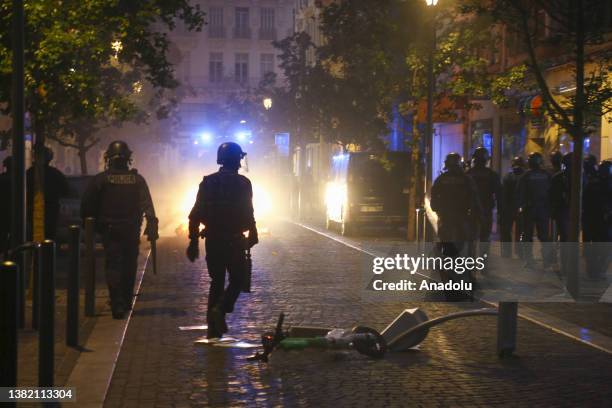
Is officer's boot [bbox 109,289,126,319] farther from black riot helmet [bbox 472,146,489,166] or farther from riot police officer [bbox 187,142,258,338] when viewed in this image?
black riot helmet [bbox 472,146,489,166]

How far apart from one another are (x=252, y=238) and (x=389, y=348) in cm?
166

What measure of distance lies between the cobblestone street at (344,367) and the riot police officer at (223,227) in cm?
52

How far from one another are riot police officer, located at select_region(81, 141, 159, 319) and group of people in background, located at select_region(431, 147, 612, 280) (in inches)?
159

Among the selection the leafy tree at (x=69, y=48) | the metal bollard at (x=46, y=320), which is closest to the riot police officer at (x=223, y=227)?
the metal bollard at (x=46, y=320)

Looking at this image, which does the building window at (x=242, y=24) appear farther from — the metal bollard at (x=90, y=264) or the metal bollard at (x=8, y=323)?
the metal bollard at (x=8, y=323)

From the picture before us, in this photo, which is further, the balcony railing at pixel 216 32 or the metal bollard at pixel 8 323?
the balcony railing at pixel 216 32

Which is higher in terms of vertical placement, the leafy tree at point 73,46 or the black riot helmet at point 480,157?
the leafy tree at point 73,46

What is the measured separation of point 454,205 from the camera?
14.8m

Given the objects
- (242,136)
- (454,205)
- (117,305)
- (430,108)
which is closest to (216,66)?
(242,136)

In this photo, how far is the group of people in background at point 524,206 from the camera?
48.6ft

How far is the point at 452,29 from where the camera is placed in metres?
28.3

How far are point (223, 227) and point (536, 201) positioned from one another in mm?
9052

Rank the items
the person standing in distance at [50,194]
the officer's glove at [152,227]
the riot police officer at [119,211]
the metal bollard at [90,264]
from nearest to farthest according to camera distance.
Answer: the metal bollard at [90,264] → the riot police officer at [119,211] → the officer's glove at [152,227] → the person standing in distance at [50,194]

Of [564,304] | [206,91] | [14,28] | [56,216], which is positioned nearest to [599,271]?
[564,304]
